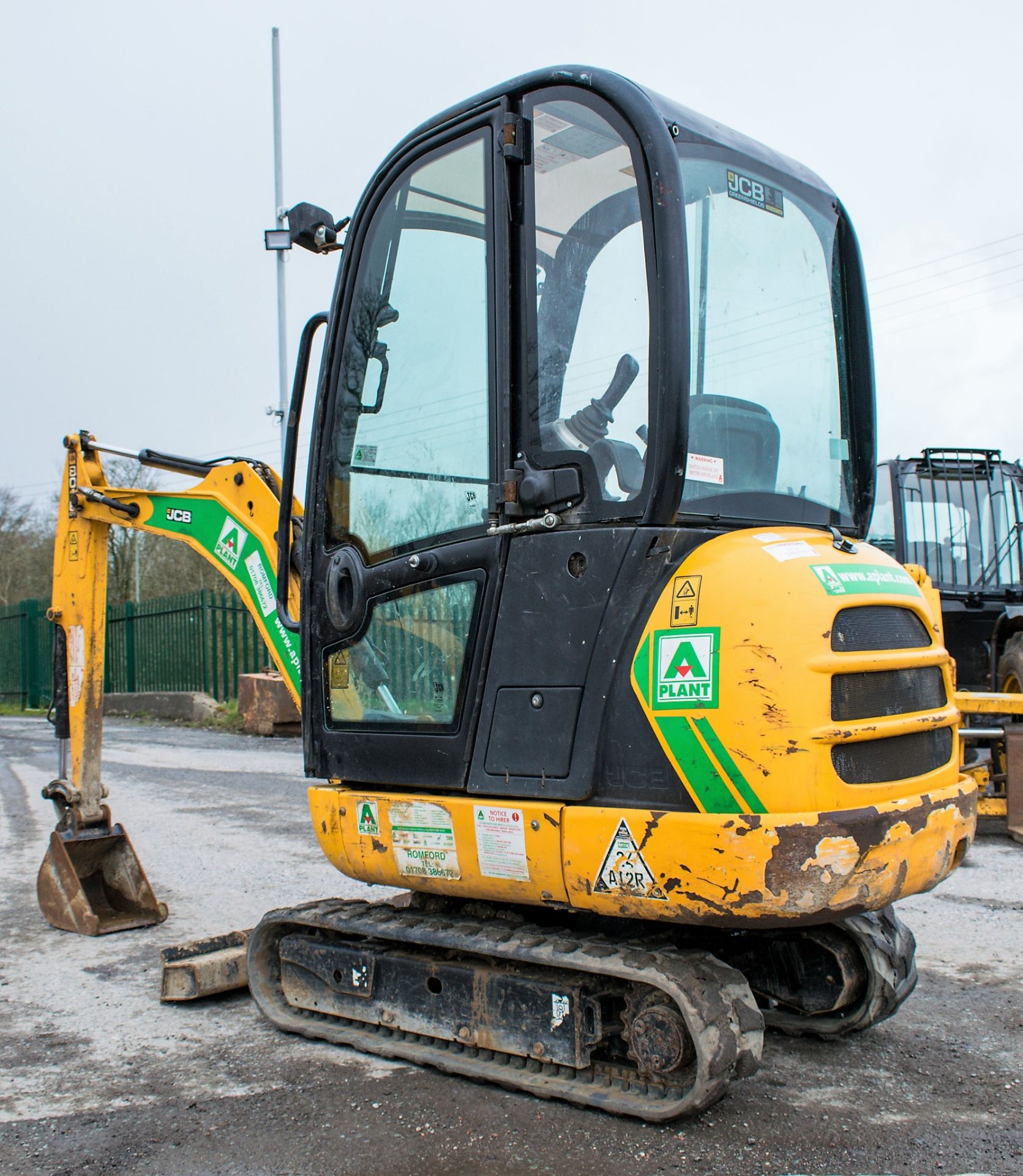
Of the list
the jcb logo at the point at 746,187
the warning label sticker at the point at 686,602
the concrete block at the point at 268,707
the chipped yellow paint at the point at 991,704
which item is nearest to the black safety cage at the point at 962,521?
the chipped yellow paint at the point at 991,704

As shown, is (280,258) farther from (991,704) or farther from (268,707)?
(991,704)

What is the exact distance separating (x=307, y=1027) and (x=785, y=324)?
108 inches

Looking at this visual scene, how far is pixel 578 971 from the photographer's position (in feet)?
10.8

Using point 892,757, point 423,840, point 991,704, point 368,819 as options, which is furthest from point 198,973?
point 991,704

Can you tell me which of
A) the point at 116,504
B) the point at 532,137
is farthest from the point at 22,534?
the point at 532,137

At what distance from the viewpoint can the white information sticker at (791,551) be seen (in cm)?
305

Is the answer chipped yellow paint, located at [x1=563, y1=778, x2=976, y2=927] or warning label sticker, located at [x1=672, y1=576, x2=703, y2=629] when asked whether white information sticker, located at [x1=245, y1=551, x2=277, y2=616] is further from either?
warning label sticker, located at [x1=672, y1=576, x2=703, y2=629]

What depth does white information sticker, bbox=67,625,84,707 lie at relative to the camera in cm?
562

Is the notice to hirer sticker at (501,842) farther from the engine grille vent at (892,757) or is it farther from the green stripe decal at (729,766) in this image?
the engine grille vent at (892,757)

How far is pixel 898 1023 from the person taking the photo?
4035mm

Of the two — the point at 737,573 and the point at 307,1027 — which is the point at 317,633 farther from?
the point at 737,573

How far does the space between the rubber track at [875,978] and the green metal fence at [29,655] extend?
25.4 meters

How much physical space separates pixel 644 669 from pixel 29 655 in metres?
27.4

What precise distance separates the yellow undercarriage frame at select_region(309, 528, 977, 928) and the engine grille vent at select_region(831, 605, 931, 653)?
2 centimetres
